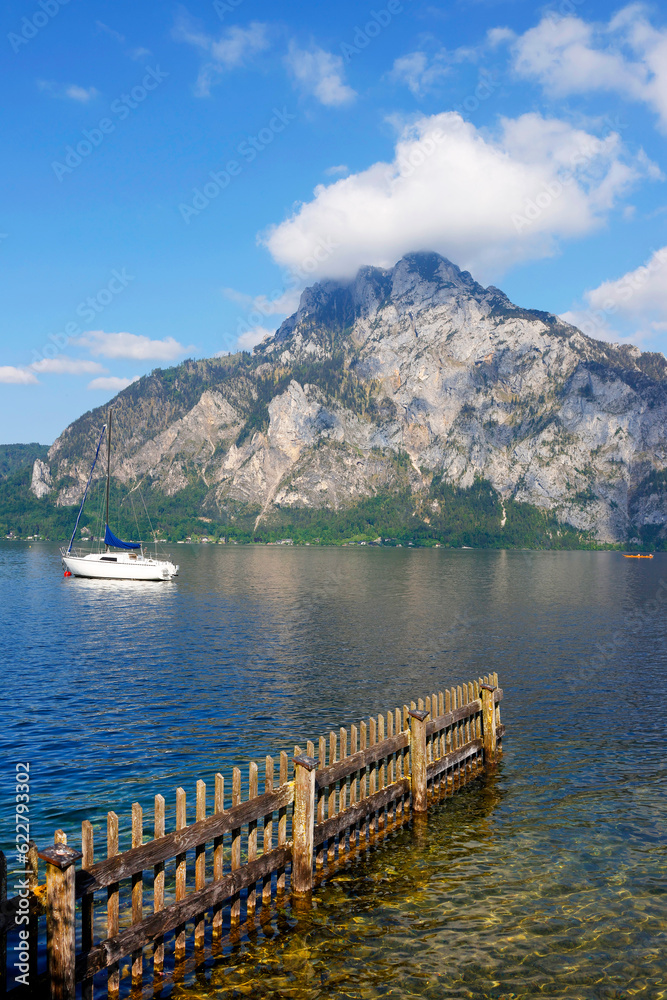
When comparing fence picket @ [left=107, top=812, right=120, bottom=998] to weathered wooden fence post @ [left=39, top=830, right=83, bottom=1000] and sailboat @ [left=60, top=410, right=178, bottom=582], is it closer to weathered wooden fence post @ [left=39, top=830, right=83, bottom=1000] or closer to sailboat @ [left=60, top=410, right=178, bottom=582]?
weathered wooden fence post @ [left=39, top=830, right=83, bottom=1000]

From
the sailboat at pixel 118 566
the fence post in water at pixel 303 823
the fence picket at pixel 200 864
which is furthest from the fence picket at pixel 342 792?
the sailboat at pixel 118 566

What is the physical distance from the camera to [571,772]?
20078 mm

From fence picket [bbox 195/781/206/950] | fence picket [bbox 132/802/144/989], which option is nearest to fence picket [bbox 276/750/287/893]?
fence picket [bbox 195/781/206/950]

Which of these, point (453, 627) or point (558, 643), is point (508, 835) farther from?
point (453, 627)

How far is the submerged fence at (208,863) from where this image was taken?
758cm

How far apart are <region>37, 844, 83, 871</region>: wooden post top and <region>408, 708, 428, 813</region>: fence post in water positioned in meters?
9.45

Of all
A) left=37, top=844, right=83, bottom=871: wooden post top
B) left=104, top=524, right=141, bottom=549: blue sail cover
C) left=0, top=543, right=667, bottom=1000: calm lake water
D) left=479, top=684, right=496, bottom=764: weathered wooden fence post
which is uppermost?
left=104, top=524, right=141, bottom=549: blue sail cover

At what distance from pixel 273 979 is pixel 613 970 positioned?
5534 millimetres

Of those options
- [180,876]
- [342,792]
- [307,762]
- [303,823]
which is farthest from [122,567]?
[180,876]

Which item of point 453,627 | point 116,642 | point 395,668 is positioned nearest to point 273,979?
point 395,668

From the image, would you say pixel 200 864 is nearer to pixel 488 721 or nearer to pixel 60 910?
pixel 60 910

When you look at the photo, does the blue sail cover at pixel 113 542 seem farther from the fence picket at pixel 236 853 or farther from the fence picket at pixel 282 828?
the fence picket at pixel 236 853

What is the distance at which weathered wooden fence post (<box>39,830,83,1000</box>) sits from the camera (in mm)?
7434

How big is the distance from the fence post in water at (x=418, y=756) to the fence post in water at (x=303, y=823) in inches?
171
